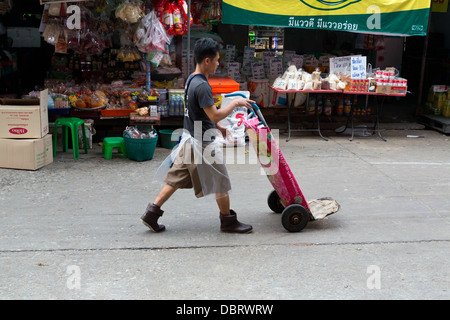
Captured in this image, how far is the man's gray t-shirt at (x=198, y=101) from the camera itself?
4.75 meters

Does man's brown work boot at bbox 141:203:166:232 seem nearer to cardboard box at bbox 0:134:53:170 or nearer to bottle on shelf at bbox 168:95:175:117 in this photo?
cardboard box at bbox 0:134:53:170

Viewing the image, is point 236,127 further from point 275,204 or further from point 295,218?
point 295,218

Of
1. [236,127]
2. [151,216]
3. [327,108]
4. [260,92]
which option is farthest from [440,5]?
[151,216]

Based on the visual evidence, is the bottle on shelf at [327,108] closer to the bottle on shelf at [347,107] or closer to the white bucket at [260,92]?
the bottle on shelf at [347,107]

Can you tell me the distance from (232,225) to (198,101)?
1271 millimetres

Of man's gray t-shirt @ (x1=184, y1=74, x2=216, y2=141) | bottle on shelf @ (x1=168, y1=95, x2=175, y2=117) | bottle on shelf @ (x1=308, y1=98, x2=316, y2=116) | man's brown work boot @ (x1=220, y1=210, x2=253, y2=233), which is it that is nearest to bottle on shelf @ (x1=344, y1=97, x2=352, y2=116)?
bottle on shelf @ (x1=308, y1=98, x2=316, y2=116)

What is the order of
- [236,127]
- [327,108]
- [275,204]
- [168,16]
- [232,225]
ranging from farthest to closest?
1. [327,108]
2. [236,127]
3. [168,16]
4. [275,204]
5. [232,225]

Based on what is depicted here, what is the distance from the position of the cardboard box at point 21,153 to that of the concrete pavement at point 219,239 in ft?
0.46

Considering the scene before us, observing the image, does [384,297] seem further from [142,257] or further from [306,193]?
[306,193]

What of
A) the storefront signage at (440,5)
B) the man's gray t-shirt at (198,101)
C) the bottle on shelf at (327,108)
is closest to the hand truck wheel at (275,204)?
the man's gray t-shirt at (198,101)

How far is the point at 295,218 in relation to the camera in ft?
16.9

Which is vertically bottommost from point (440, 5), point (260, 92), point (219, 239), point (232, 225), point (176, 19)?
point (219, 239)

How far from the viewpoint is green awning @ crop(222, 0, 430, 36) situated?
862 cm

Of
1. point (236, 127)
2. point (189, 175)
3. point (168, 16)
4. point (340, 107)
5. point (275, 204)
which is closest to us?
point (189, 175)
